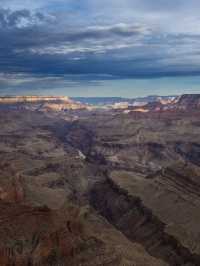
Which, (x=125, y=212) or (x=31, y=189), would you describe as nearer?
(x=125, y=212)

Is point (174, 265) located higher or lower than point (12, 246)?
lower

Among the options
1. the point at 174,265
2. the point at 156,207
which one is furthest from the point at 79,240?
the point at 156,207

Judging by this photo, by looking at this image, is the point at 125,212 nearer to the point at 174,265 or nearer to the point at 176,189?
the point at 176,189

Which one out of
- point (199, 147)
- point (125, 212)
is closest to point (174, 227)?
point (125, 212)

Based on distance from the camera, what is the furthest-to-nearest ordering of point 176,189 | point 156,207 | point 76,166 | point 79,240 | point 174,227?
point 76,166 < point 176,189 < point 156,207 < point 174,227 < point 79,240

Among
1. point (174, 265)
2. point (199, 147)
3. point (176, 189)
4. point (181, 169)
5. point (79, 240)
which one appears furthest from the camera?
point (199, 147)

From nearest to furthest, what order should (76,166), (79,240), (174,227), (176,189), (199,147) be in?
(79,240) < (174,227) < (176,189) < (76,166) < (199,147)

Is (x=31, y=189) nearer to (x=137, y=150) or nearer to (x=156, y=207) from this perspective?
(x=156, y=207)

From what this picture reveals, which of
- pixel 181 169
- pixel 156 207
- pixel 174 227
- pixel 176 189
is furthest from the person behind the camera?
pixel 181 169

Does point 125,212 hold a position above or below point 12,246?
below
